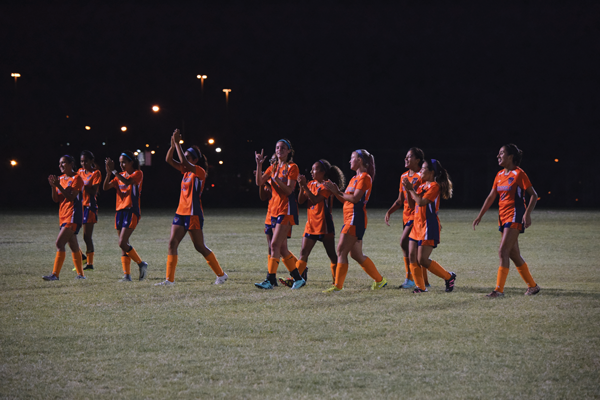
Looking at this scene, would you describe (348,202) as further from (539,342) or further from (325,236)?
(539,342)

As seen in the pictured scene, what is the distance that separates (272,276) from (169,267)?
4.71 feet

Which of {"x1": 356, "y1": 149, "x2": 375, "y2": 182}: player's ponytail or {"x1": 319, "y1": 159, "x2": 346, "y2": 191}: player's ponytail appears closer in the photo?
{"x1": 356, "y1": 149, "x2": 375, "y2": 182}: player's ponytail

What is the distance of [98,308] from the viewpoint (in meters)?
Result: 7.67

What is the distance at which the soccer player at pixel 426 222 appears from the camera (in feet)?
28.1

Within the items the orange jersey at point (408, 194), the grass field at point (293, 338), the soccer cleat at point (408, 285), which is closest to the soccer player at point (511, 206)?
the grass field at point (293, 338)

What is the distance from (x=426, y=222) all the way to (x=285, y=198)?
6.14 feet

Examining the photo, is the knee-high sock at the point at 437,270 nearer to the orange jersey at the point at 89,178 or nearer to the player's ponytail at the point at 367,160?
the player's ponytail at the point at 367,160

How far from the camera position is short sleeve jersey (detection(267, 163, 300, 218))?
9.13 metres

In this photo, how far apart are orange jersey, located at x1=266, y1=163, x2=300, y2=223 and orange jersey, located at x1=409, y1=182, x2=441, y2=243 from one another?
1628mm

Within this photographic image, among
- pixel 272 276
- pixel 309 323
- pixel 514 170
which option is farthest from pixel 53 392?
pixel 514 170

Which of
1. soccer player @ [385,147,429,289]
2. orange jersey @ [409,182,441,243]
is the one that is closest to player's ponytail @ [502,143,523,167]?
orange jersey @ [409,182,441,243]

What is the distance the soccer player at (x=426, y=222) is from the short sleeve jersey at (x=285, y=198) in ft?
4.87

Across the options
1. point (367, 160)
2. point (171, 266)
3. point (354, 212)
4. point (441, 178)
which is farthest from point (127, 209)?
point (441, 178)

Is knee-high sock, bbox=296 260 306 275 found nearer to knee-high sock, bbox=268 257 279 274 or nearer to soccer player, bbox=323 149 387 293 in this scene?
knee-high sock, bbox=268 257 279 274
